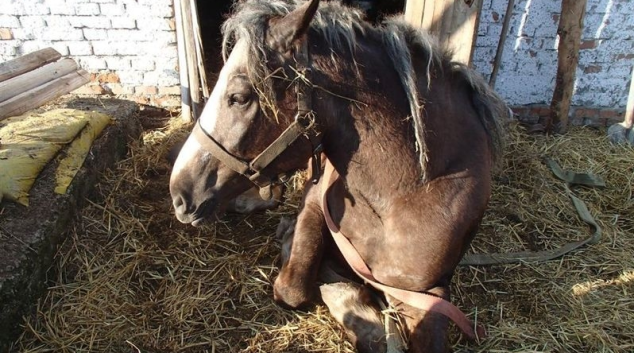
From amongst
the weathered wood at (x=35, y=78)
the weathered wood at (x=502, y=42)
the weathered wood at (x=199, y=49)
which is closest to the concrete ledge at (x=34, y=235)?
the weathered wood at (x=35, y=78)

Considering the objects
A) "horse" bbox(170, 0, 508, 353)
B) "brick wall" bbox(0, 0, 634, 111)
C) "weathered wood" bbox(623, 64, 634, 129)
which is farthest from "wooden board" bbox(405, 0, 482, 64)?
"weathered wood" bbox(623, 64, 634, 129)

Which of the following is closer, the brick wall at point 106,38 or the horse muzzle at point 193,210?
the horse muzzle at point 193,210

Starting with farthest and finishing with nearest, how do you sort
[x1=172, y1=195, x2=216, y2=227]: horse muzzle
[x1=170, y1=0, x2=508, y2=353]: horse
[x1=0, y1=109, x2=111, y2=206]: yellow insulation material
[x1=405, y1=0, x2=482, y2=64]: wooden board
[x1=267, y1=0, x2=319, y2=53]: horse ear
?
[x1=405, y1=0, x2=482, y2=64]: wooden board → [x1=0, y1=109, x2=111, y2=206]: yellow insulation material → [x1=172, y1=195, x2=216, y2=227]: horse muzzle → [x1=170, y1=0, x2=508, y2=353]: horse → [x1=267, y1=0, x2=319, y2=53]: horse ear

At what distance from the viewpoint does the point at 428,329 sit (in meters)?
2.18

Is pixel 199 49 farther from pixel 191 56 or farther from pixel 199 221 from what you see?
pixel 199 221

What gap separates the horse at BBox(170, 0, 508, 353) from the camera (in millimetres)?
1774

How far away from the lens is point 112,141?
363 centimetres

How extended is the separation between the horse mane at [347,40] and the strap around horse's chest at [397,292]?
0.53m

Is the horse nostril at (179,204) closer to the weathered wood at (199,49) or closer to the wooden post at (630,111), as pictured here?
the weathered wood at (199,49)

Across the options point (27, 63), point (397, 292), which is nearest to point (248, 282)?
point (397, 292)

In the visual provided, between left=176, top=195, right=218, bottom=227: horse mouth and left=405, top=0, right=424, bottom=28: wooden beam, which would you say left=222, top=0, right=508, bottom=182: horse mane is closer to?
left=176, top=195, right=218, bottom=227: horse mouth

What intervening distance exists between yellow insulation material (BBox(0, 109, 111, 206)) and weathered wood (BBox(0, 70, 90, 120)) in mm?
87

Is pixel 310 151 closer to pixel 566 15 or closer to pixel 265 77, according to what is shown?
pixel 265 77

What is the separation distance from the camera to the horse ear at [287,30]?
1671mm
